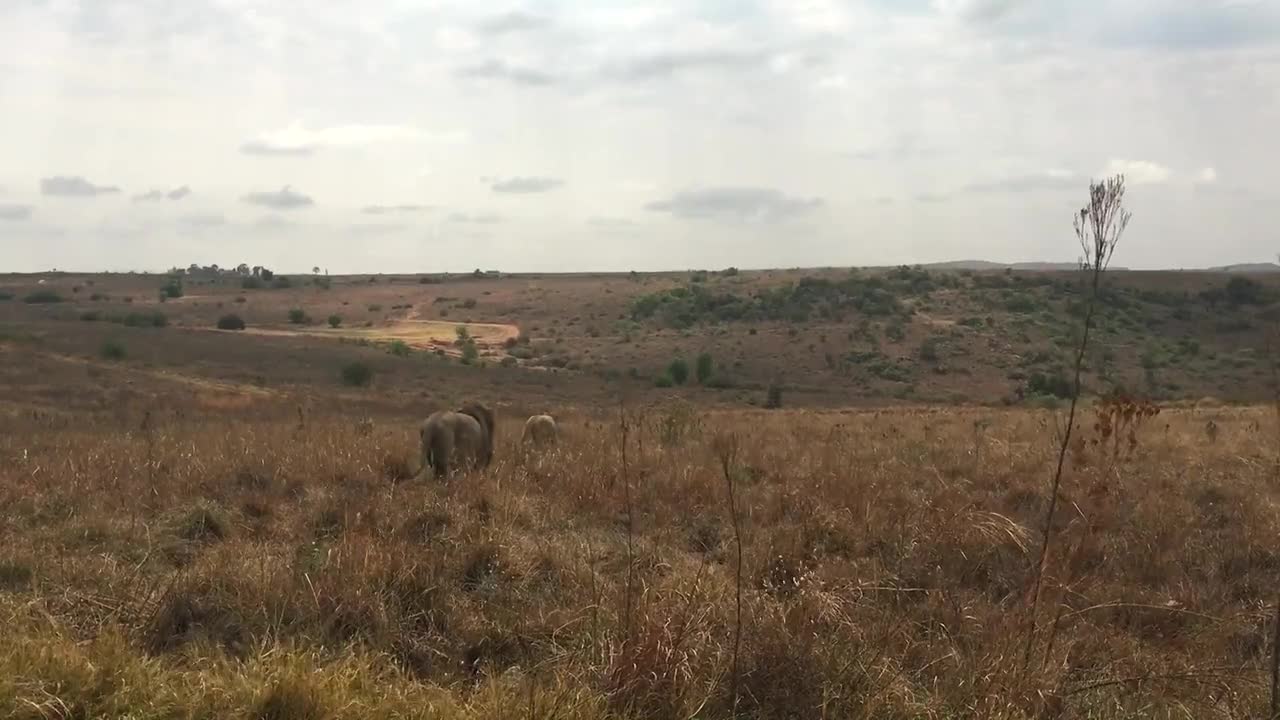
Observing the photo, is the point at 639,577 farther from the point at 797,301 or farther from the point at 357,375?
the point at 797,301

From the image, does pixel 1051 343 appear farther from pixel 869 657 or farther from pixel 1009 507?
pixel 869 657

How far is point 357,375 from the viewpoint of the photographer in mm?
37594

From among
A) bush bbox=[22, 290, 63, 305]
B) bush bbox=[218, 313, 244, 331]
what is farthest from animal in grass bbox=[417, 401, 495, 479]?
bush bbox=[22, 290, 63, 305]

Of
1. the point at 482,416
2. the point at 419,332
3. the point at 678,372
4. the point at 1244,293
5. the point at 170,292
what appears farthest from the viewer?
the point at 170,292

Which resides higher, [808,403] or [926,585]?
[926,585]

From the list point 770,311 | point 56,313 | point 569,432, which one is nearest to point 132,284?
point 56,313

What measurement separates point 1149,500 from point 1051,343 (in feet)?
152

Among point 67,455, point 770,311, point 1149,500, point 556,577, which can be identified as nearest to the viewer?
point 556,577

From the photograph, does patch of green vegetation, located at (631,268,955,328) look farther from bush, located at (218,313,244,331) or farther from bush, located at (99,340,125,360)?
bush, located at (99,340,125,360)

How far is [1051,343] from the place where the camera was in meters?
49.8

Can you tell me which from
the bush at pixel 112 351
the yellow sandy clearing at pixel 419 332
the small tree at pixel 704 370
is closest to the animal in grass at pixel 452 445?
the small tree at pixel 704 370

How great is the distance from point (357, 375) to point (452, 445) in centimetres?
3070

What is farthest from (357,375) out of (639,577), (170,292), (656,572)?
(170,292)

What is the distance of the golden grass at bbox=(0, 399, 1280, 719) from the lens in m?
3.77
